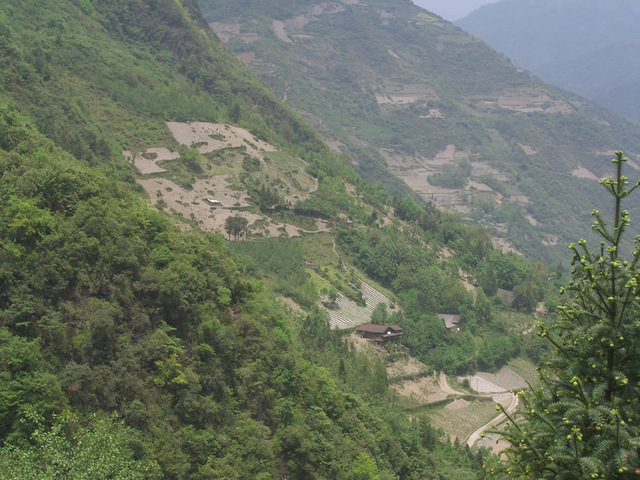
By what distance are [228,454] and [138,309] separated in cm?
859

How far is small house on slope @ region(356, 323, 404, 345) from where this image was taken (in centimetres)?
6541

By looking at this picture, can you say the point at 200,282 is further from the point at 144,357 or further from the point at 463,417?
the point at 463,417

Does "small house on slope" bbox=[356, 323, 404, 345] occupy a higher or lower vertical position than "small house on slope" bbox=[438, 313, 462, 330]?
higher

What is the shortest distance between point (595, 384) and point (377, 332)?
55.4m

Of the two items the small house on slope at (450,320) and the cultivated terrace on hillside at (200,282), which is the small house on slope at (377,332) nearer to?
the cultivated terrace on hillside at (200,282)

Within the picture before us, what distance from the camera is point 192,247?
37.2 m

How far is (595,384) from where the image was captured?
1043cm

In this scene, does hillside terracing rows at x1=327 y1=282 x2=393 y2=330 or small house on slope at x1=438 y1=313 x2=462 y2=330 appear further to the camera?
small house on slope at x1=438 y1=313 x2=462 y2=330

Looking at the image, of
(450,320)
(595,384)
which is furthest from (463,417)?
(595,384)

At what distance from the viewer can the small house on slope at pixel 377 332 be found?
65.4 metres

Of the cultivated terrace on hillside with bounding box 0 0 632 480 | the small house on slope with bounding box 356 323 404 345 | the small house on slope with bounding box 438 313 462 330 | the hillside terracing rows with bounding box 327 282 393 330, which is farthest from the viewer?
the small house on slope with bounding box 438 313 462 330

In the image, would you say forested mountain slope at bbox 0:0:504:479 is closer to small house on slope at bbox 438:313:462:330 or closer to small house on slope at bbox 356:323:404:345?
small house on slope at bbox 356:323:404:345

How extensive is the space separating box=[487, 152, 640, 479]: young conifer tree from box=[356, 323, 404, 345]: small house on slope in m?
54.5

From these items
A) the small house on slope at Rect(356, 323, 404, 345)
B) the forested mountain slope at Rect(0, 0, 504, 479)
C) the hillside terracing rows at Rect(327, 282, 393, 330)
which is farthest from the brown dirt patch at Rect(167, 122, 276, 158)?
the small house on slope at Rect(356, 323, 404, 345)
